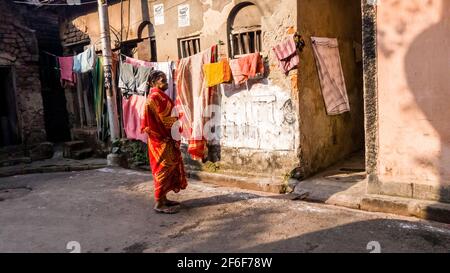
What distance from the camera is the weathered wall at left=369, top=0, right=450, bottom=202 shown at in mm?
4488

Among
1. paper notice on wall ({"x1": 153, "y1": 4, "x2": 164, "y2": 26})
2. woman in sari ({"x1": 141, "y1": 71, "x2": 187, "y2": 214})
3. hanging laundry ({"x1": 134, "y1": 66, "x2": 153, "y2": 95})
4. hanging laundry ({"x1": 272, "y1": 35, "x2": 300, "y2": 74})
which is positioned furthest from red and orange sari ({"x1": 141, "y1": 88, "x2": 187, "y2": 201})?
paper notice on wall ({"x1": 153, "y1": 4, "x2": 164, "y2": 26})

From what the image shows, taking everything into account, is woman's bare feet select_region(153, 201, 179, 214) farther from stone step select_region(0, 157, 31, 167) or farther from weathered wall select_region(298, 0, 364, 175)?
stone step select_region(0, 157, 31, 167)

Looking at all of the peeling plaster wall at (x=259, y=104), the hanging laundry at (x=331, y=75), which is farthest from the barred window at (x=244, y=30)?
the hanging laundry at (x=331, y=75)

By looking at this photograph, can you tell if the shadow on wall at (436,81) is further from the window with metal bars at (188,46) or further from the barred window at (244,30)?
the window with metal bars at (188,46)

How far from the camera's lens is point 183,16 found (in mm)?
7922

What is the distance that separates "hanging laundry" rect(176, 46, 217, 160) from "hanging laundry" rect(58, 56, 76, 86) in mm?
4169

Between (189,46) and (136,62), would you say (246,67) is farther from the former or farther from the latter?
(136,62)

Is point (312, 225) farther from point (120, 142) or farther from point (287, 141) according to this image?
point (120, 142)

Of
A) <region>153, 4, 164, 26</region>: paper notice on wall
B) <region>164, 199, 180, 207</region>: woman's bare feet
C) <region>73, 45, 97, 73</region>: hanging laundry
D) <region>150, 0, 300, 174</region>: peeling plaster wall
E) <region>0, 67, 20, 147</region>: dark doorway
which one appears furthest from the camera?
<region>0, 67, 20, 147</region>: dark doorway

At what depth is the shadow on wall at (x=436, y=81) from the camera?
4.44 m

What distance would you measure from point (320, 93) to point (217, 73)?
200cm

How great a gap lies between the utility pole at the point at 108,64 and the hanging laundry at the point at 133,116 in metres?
0.28

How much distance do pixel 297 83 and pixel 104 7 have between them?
16.7 ft

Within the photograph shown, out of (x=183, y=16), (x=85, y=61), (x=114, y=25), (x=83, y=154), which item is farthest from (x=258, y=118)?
(x=83, y=154)
